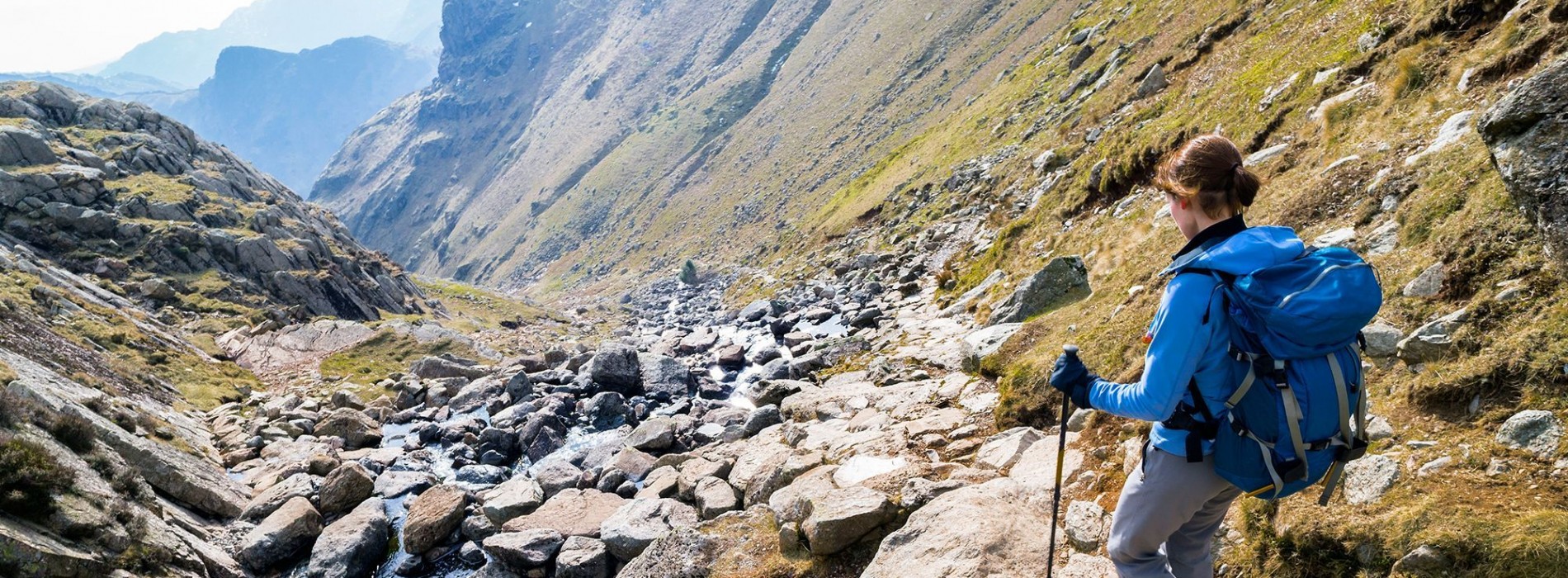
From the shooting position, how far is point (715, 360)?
92.9ft

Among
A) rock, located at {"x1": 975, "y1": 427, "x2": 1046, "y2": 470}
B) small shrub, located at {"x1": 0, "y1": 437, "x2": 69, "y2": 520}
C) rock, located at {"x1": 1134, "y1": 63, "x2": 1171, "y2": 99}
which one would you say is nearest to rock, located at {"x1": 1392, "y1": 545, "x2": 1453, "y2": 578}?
rock, located at {"x1": 975, "y1": 427, "x2": 1046, "y2": 470}

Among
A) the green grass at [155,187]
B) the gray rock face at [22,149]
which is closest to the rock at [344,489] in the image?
the green grass at [155,187]

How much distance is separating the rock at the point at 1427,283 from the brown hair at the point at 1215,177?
14.9 feet

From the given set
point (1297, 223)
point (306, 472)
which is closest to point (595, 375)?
point (306, 472)

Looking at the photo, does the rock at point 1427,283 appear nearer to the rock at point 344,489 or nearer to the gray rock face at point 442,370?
the rock at point 344,489

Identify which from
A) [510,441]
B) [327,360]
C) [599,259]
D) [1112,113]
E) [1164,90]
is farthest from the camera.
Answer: [599,259]

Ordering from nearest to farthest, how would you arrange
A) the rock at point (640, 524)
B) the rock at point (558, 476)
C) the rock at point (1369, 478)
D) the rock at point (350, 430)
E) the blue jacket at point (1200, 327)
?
the blue jacket at point (1200, 327) → the rock at point (1369, 478) → the rock at point (640, 524) → the rock at point (558, 476) → the rock at point (350, 430)

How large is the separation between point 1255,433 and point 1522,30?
983cm

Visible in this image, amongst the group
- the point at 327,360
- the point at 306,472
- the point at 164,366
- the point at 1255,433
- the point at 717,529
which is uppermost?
the point at 164,366

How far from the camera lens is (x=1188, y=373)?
3.96 m

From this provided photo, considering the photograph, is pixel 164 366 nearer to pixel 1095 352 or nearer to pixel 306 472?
pixel 306 472

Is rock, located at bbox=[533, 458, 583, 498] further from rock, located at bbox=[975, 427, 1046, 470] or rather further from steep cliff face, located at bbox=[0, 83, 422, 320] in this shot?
steep cliff face, located at bbox=[0, 83, 422, 320]

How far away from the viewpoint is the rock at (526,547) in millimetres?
11680

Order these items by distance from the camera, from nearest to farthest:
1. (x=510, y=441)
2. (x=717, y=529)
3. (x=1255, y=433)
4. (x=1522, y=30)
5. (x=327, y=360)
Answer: (x=1255, y=433) < (x=1522, y=30) < (x=717, y=529) < (x=510, y=441) < (x=327, y=360)
